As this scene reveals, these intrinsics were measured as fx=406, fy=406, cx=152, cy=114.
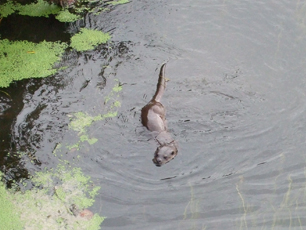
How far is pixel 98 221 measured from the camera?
3971 mm

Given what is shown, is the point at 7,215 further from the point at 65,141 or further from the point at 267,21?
the point at 267,21

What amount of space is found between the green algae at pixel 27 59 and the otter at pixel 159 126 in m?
1.50

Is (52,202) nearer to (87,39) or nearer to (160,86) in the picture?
(160,86)

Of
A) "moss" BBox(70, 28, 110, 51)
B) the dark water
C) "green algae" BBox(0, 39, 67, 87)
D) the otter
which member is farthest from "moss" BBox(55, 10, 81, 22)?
the otter

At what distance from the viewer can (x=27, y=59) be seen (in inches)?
226

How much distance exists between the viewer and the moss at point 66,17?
6.46 metres

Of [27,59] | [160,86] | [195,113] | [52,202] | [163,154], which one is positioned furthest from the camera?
[27,59]

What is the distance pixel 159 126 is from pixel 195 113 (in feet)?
1.80

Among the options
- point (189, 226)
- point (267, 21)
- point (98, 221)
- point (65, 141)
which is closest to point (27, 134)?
point (65, 141)

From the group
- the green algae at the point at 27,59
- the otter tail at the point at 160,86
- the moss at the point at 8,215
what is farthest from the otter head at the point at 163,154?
the green algae at the point at 27,59

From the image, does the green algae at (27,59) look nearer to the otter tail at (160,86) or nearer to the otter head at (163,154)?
the otter tail at (160,86)

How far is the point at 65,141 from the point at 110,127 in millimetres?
560

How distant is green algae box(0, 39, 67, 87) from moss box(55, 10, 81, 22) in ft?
2.01

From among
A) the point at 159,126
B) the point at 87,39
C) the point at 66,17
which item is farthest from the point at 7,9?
the point at 159,126
